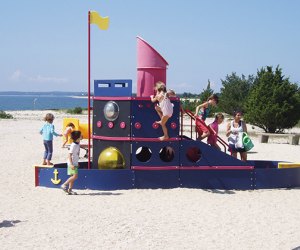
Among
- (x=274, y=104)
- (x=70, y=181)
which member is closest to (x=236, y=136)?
(x=70, y=181)

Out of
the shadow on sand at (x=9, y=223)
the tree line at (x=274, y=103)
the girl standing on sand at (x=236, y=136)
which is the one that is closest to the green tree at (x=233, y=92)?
the tree line at (x=274, y=103)

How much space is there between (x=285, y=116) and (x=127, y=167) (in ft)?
58.1

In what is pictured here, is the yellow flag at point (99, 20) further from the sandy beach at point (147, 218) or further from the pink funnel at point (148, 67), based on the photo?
the sandy beach at point (147, 218)

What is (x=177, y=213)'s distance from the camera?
352 inches

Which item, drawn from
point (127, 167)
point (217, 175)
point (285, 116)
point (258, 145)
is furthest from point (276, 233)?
point (285, 116)

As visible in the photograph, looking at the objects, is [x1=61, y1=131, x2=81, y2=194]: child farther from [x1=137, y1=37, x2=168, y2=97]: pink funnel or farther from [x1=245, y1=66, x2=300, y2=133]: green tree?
[x1=245, y1=66, x2=300, y2=133]: green tree

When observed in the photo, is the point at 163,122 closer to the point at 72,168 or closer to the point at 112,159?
the point at 112,159

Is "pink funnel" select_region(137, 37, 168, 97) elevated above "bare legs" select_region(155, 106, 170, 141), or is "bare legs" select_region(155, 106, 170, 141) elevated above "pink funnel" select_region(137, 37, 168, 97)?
"pink funnel" select_region(137, 37, 168, 97)

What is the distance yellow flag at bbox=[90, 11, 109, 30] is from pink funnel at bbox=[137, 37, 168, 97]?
0.80 metres

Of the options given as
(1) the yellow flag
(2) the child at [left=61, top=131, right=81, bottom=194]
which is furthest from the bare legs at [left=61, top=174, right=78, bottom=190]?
(1) the yellow flag

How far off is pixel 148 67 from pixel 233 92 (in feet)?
134

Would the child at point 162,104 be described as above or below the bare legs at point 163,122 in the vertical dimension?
above

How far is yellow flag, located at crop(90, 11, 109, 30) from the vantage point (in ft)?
37.0

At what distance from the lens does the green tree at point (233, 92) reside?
47666 millimetres
